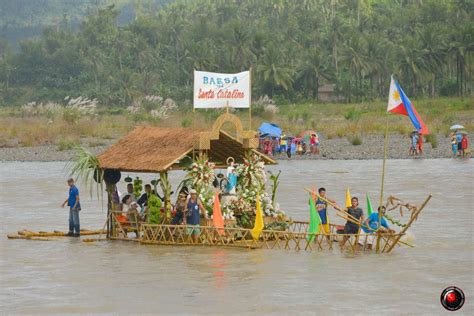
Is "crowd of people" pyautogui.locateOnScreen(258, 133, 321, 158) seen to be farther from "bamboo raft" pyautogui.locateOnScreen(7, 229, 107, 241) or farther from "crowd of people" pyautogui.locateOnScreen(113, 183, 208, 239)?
"crowd of people" pyautogui.locateOnScreen(113, 183, 208, 239)

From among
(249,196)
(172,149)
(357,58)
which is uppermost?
(357,58)

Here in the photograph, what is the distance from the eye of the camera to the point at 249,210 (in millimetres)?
21969

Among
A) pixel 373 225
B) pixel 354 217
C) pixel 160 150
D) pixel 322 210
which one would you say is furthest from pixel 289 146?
pixel 373 225

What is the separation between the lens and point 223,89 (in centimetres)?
2195

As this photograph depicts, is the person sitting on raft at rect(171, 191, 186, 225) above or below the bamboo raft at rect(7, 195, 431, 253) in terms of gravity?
above

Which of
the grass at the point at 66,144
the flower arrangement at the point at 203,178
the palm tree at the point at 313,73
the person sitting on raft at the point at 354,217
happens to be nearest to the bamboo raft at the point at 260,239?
the person sitting on raft at the point at 354,217

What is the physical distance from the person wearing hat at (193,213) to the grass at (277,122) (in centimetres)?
3482

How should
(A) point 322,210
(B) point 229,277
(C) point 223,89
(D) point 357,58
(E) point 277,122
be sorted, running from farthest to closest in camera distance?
(D) point 357,58
(E) point 277,122
(C) point 223,89
(A) point 322,210
(B) point 229,277

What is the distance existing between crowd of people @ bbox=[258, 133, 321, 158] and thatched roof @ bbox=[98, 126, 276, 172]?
3108 centimetres

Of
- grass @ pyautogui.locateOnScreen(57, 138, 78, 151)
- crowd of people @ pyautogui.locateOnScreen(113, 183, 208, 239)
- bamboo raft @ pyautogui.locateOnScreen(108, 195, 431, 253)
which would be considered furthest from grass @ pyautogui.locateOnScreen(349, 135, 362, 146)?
bamboo raft @ pyautogui.locateOnScreen(108, 195, 431, 253)

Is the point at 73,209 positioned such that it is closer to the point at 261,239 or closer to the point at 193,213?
the point at 193,213

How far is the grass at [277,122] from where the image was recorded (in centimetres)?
6366

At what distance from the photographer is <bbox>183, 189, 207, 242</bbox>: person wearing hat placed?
2100 centimetres

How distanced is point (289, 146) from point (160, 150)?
3352cm
